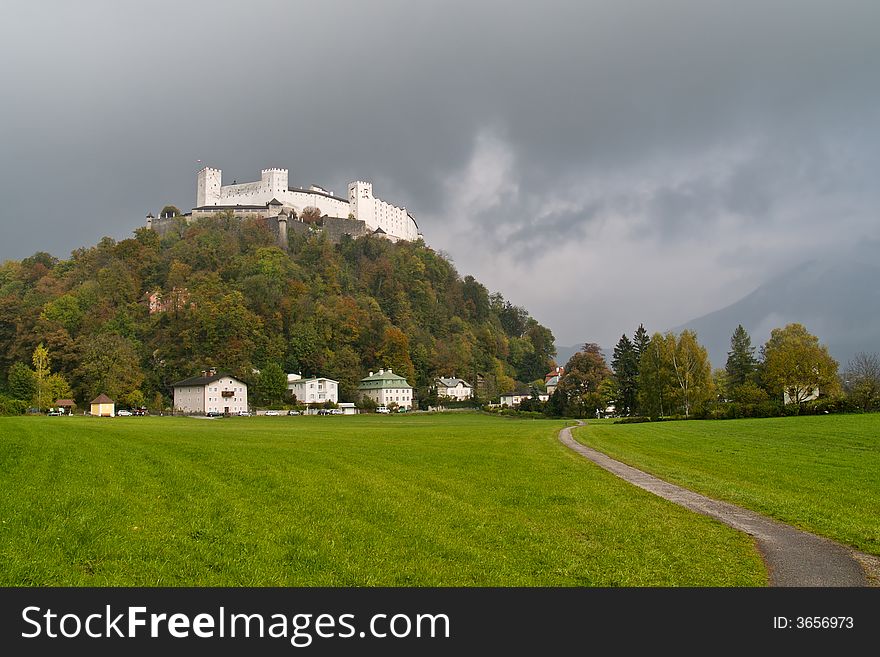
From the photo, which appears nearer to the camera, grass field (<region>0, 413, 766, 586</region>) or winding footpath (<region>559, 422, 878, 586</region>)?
grass field (<region>0, 413, 766, 586</region>)

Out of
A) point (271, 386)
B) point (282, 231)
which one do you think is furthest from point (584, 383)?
point (282, 231)

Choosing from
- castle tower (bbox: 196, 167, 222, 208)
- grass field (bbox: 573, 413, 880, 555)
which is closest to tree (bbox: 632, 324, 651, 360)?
grass field (bbox: 573, 413, 880, 555)

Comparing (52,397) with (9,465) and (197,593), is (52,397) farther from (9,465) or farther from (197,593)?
(197,593)

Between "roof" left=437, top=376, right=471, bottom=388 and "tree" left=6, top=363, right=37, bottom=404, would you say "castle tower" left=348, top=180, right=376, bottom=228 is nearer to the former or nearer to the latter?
"roof" left=437, top=376, right=471, bottom=388

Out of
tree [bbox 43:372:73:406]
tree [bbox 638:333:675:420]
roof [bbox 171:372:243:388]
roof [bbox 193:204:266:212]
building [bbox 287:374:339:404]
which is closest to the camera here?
tree [bbox 638:333:675:420]

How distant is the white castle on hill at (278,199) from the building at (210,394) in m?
59.1

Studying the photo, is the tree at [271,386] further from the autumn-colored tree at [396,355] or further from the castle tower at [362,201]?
the castle tower at [362,201]

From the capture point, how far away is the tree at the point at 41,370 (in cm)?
8869

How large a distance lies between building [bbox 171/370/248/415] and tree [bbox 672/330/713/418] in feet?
216

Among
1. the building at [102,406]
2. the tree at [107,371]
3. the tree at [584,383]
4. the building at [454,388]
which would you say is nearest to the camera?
the building at [102,406]

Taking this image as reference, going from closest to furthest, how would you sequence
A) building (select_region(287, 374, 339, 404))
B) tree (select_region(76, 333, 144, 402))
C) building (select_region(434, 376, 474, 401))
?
1. tree (select_region(76, 333, 144, 402))
2. building (select_region(287, 374, 339, 404))
3. building (select_region(434, 376, 474, 401))

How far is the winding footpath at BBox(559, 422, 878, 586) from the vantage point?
26.0ft

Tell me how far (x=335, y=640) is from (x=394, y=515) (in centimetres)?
499

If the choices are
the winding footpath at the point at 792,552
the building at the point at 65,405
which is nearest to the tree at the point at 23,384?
the building at the point at 65,405
